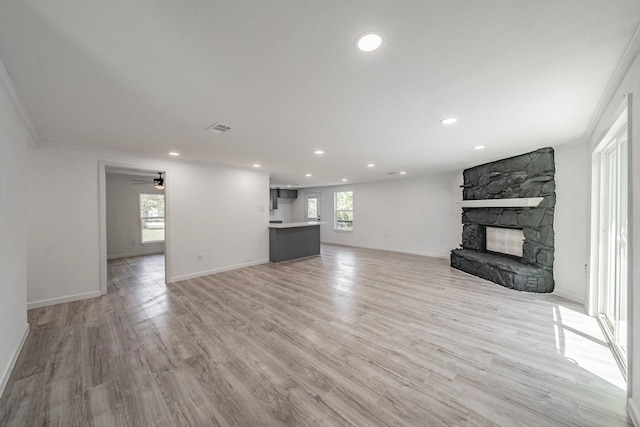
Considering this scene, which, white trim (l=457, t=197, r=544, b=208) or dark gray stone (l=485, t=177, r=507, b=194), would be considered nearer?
white trim (l=457, t=197, r=544, b=208)

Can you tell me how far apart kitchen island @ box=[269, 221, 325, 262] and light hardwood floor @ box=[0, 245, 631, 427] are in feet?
7.57

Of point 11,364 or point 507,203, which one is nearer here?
point 11,364

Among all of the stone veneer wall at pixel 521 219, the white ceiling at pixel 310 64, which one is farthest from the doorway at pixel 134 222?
the stone veneer wall at pixel 521 219

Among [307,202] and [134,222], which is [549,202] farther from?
[134,222]

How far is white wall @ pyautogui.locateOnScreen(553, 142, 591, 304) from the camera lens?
336 centimetres

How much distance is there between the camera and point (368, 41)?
4.38ft

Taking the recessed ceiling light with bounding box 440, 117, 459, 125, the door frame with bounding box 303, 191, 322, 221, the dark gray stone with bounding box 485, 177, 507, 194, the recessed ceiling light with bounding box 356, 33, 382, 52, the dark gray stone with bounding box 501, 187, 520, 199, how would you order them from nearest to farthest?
the recessed ceiling light with bounding box 356, 33, 382, 52, the recessed ceiling light with bounding box 440, 117, 459, 125, the dark gray stone with bounding box 501, 187, 520, 199, the dark gray stone with bounding box 485, 177, 507, 194, the door frame with bounding box 303, 191, 322, 221

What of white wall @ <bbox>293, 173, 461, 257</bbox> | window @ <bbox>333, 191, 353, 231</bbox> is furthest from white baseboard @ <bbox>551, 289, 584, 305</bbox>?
window @ <bbox>333, 191, 353, 231</bbox>

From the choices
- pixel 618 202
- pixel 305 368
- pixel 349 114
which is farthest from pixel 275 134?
pixel 618 202

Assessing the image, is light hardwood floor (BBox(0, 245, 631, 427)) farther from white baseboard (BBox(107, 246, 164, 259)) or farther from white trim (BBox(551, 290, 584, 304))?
white baseboard (BBox(107, 246, 164, 259))

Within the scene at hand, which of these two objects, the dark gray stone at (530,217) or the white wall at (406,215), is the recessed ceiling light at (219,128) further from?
the white wall at (406,215)

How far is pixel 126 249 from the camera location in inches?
268

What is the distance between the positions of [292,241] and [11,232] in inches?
185

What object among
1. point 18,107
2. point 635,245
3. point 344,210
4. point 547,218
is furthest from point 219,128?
point 344,210
